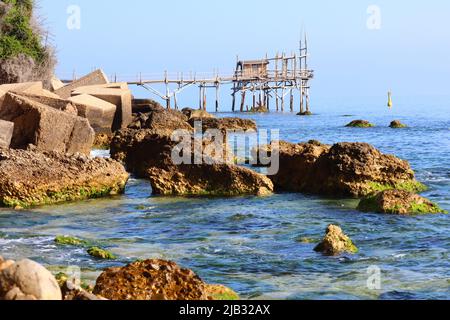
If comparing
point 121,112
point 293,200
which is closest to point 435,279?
point 293,200

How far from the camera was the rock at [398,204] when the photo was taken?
535 inches

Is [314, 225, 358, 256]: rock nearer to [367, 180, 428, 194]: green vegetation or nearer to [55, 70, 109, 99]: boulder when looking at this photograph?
[367, 180, 428, 194]: green vegetation

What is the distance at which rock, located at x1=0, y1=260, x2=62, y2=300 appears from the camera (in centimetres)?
510

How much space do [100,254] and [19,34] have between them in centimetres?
2642

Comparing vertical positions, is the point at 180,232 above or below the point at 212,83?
below

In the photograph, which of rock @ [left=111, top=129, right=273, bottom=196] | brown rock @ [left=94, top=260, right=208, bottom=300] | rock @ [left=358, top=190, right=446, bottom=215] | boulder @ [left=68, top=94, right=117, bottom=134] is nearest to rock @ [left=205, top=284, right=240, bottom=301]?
brown rock @ [left=94, top=260, right=208, bottom=300]

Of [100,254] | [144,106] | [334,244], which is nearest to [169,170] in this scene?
[100,254]

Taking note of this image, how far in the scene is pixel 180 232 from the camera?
1245 centimetres

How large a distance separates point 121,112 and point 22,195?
570 inches

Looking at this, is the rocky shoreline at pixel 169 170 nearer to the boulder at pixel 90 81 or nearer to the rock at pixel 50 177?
the rock at pixel 50 177

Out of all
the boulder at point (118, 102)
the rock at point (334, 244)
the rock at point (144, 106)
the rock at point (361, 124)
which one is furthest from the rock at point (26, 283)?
the rock at point (361, 124)

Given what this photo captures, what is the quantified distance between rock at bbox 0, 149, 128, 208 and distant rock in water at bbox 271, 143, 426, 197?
3906mm

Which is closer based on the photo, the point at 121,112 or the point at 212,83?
the point at 121,112

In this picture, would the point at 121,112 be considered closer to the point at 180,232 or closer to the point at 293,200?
the point at 293,200
